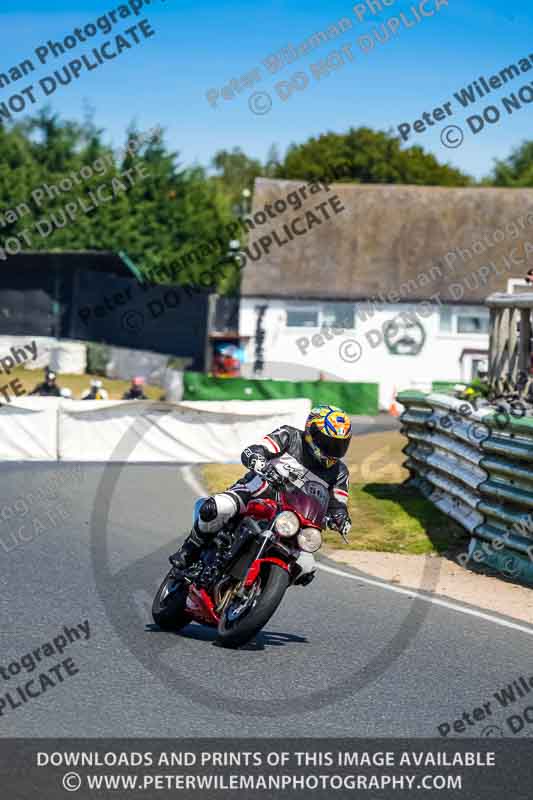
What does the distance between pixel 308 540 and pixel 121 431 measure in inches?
591

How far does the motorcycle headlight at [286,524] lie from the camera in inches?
283

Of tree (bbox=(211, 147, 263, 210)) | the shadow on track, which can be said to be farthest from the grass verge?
tree (bbox=(211, 147, 263, 210))

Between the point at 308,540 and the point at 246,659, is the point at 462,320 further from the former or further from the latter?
the point at 246,659

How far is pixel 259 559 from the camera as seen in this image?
23.9 ft

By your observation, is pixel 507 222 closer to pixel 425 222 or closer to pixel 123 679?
pixel 425 222

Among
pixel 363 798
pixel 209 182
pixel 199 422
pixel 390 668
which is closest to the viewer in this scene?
pixel 363 798

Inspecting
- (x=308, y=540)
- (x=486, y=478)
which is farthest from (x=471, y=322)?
(x=308, y=540)

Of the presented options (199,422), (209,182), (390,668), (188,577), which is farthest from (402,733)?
(209,182)

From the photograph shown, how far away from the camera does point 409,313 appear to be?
153 feet

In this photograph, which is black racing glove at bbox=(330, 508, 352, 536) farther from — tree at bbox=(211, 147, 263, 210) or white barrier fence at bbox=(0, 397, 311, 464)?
tree at bbox=(211, 147, 263, 210)

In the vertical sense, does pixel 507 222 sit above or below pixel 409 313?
above

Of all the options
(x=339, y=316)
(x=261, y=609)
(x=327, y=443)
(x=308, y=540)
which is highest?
(x=339, y=316)

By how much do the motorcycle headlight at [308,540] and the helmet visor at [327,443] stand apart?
0.61m

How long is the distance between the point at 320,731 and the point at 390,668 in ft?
4.99
